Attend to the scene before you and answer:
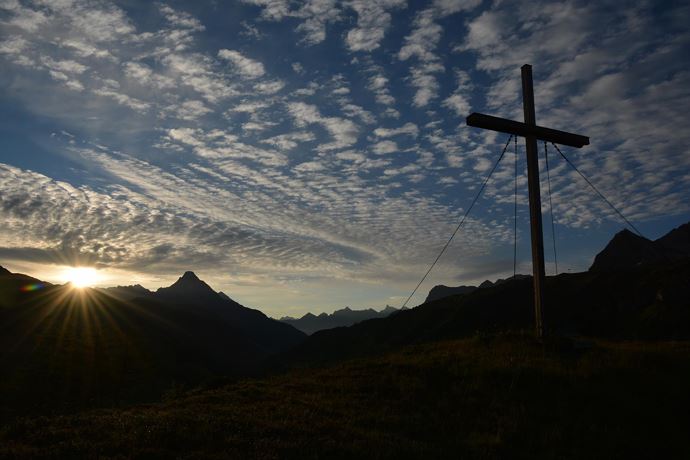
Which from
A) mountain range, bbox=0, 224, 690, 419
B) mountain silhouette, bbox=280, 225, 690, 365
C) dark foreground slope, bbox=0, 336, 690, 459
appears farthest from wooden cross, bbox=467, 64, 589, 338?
mountain silhouette, bbox=280, 225, 690, 365

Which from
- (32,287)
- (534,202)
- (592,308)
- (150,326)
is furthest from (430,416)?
(32,287)

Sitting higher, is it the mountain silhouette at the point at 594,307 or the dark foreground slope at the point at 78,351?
the mountain silhouette at the point at 594,307

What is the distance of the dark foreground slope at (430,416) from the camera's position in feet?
25.2

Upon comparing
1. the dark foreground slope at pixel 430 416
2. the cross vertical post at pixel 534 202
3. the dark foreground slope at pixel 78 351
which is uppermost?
the cross vertical post at pixel 534 202

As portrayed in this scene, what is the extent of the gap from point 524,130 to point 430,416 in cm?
1058

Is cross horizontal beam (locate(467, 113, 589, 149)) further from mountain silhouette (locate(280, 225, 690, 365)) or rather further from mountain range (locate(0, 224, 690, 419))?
mountain silhouette (locate(280, 225, 690, 365))

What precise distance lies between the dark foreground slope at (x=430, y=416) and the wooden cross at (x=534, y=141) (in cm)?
213

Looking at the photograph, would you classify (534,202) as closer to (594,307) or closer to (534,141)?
(534,141)

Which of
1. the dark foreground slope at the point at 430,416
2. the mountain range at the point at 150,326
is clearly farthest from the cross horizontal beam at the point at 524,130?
the mountain range at the point at 150,326

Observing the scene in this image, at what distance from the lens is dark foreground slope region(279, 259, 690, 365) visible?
119m

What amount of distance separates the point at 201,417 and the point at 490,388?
726 cm

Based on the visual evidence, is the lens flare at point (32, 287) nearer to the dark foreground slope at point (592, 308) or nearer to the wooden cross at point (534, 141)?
the dark foreground slope at point (592, 308)

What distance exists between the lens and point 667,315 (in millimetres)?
117750

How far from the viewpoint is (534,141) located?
635 inches
